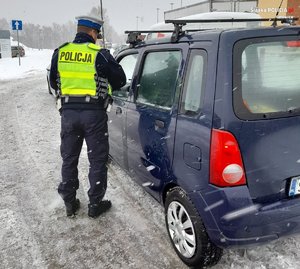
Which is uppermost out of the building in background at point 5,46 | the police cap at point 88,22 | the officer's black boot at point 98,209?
the building in background at point 5,46

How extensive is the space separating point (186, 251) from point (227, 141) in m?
1.08

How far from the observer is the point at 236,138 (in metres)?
2.33

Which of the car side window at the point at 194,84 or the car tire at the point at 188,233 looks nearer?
the car side window at the point at 194,84

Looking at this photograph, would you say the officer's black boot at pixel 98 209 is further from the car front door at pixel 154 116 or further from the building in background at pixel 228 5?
the building in background at pixel 228 5

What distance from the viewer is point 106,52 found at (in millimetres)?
3459

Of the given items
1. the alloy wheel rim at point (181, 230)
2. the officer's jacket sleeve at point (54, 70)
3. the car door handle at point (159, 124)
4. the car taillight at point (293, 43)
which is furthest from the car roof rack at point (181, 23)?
the alloy wheel rim at point (181, 230)

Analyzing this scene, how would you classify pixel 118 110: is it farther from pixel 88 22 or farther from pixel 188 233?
pixel 188 233

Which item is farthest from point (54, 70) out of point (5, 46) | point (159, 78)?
point (5, 46)

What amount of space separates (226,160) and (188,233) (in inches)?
32.7

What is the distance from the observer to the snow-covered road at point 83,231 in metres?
2.96

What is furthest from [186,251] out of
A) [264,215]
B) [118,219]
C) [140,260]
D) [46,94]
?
[46,94]

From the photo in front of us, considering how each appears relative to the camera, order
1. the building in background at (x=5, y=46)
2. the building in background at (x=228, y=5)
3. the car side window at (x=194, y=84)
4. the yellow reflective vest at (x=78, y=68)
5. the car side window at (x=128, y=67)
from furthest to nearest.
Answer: the building in background at (x=5, y=46), the building in background at (x=228, y=5), the car side window at (x=128, y=67), the yellow reflective vest at (x=78, y=68), the car side window at (x=194, y=84)

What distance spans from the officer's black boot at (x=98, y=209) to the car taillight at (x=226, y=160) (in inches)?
69.9

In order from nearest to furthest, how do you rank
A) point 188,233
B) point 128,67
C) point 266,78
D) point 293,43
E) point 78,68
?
point 266,78, point 293,43, point 188,233, point 78,68, point 128,67
